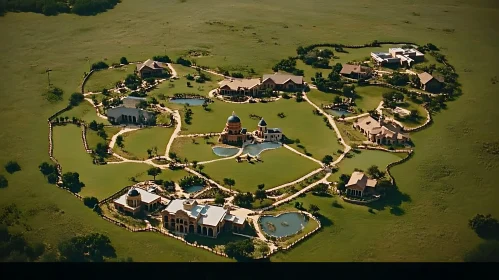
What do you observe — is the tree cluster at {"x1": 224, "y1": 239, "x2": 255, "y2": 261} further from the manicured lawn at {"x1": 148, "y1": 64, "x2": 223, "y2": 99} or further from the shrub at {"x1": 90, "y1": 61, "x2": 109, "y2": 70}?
the shrub at {"x1": 90, "y1": 61, "x2": 109, "y2": 70}

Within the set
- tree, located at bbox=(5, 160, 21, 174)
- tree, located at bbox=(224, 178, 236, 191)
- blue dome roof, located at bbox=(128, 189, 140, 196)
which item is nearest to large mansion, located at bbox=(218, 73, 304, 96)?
tree, located at bbox=(224, 178, 236, 191)

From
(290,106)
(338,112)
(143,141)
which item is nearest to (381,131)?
(338,112)

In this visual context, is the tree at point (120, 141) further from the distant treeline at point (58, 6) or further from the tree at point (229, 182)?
the distant treeline at point (58, 6)

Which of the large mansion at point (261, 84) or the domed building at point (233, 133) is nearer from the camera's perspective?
the domed building at point (233, 133)

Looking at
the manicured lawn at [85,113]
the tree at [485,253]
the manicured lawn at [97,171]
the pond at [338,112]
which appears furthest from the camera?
the pond at [338,112]

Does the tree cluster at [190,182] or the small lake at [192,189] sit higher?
the tree cluster at [190,182]

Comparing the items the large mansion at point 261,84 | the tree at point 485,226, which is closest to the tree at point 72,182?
the large mansion at point 261,84
